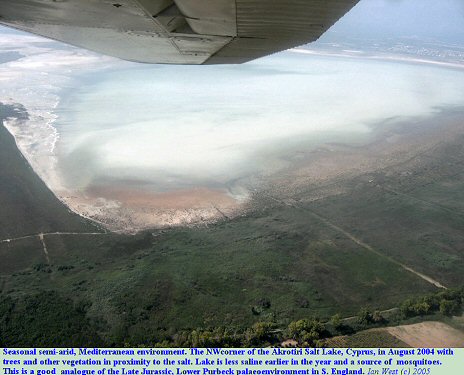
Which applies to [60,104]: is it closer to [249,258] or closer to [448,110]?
[249,258]

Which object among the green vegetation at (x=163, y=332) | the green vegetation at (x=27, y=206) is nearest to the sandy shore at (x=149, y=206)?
the green vegetation at (x=27, y=206)

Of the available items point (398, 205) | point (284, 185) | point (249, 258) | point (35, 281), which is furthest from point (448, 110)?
point (35, 281)

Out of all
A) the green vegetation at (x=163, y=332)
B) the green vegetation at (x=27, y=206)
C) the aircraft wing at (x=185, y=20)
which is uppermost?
the aircraft wing at (x=185, y=20)

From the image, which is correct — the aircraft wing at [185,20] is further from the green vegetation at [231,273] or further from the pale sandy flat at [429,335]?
the pale sandy flat at [429,335]

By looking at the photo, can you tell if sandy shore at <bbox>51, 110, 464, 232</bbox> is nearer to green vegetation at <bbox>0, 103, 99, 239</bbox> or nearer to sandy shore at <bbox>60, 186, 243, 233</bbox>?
sandy shore at <bbox>60, 186, 243, 233</bbox>

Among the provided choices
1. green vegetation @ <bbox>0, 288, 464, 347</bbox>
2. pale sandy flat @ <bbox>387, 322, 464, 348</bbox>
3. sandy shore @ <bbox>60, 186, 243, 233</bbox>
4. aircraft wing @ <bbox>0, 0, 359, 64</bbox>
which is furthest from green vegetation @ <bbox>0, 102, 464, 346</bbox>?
aircraft wing @ <bbox>0, 0, 359, 64</bbox>
